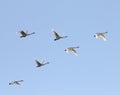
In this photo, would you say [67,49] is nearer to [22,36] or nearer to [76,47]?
[76,47]

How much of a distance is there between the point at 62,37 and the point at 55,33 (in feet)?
8.64

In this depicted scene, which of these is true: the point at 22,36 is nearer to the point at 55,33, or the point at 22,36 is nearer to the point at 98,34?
the point at 55,33

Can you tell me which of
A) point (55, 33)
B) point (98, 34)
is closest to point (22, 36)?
point (55, 33)

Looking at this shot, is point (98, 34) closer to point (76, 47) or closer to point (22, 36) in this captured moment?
point (76, 47)

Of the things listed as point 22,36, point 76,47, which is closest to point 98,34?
point 76,47

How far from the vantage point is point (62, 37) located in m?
196

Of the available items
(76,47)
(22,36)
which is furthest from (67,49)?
(22,36)

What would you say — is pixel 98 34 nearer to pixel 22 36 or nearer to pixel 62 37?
pixel 62 37

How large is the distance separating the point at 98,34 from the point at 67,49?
1088cm

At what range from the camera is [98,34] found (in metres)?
199

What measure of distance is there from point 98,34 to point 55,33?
1427 cm

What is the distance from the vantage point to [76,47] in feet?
650

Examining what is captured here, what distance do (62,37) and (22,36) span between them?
12.4 m

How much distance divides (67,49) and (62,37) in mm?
5117
